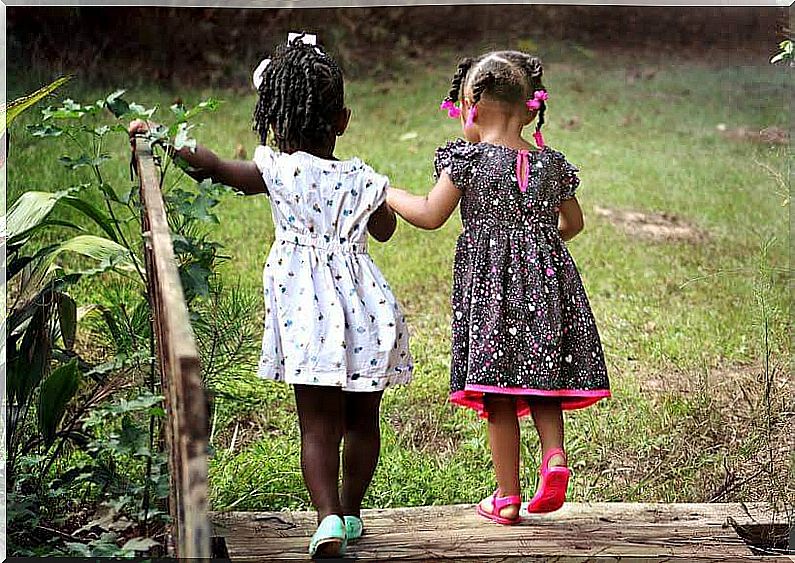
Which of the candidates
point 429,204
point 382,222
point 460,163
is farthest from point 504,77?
point 382,222

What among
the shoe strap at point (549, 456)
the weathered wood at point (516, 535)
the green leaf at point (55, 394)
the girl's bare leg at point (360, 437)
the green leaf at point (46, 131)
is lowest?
the weathered wood at point (516, 535)

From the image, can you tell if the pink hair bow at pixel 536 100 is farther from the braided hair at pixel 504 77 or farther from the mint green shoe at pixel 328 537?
the mint green shoe at pixel 328 537

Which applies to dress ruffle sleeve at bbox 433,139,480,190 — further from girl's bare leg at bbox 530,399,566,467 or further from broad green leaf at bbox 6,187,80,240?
broad green leaf at bbox 6,187,80,240

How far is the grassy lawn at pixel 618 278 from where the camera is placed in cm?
338

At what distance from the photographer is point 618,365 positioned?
4148 millimetres

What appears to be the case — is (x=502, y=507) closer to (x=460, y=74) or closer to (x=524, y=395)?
(x=524, y=395)

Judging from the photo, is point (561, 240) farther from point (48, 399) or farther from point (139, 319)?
point (48, 399)

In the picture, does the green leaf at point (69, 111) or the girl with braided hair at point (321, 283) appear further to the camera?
the girl with braided hair at point (321, 283)

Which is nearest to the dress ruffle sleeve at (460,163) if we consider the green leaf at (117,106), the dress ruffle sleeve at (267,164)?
the dress ruffle sleeve at (267,164)

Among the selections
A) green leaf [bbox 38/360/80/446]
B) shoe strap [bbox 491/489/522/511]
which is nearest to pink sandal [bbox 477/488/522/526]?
shoe strap [bbox 491/489/522/511]

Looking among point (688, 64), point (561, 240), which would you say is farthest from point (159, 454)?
point (688, 64)

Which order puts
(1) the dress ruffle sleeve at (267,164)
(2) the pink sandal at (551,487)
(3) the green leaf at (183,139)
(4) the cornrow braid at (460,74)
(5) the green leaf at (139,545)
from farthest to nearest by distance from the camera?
(4) the cornrow braid at (460,74)
(2) the pink sandal at (551,487)
(1) the dress ruffle sleeve at (267,164)
(3) the green leaf at (183,139)
(5) the green leaf at (139,545)

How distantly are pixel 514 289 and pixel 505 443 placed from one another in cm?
34

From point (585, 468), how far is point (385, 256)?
165cm
